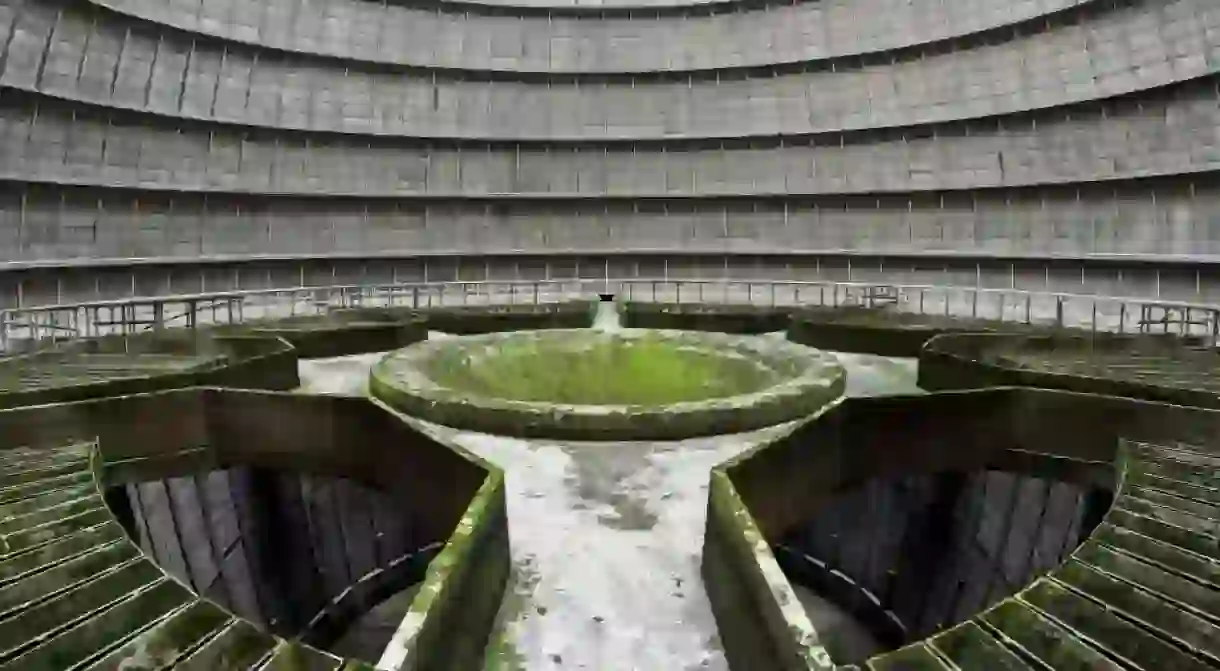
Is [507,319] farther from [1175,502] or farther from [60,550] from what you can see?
[1175,502]

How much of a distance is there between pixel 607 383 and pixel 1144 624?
9922 mm

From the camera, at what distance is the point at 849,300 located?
23.9 m

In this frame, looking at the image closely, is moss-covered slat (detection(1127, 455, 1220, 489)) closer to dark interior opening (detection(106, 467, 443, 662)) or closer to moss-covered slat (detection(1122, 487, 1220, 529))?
moss-covered slat (detection(1122, 487, 1220, 529))

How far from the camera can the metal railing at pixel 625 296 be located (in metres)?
17.8

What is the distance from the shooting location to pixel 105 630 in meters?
4.14

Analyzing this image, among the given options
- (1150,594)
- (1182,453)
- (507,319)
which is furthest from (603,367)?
(1150,594)

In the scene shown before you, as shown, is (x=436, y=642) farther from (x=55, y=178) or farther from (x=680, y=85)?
(x=680, y=85)

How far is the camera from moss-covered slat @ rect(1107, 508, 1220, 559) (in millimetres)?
5016

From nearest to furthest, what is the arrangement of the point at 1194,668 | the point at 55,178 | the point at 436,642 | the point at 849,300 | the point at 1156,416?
the point at 1194,668 → the point at 436,642 → the point at 1156,416 → the point at 55,178 → the point at 849,300

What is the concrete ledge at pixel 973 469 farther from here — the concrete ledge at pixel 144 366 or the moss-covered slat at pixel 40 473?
the concrete ledge at pixel 144 366

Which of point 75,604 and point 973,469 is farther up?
point 75,604

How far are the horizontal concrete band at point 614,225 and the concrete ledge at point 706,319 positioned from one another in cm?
884

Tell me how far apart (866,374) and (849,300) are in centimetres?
1155

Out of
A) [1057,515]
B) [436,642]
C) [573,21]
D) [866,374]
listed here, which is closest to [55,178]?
[573,21]
